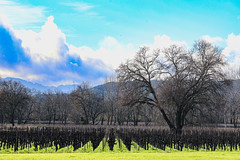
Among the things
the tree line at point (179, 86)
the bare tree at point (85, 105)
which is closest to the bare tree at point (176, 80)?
the tree line at point (179, 86)

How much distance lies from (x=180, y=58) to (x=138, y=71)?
565 centimetres

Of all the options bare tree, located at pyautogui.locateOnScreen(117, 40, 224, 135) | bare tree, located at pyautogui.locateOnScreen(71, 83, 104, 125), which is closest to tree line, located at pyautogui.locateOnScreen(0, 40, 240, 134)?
bare tree, located at pyautogui.locateOnScreen(117, 40, 224, 135)

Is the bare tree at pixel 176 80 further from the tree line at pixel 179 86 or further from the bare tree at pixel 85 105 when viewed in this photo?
the bare tree at pixel 85 105

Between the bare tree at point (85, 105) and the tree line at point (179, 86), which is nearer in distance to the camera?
the tree line at point (179, 86)

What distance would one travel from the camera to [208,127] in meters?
31.1

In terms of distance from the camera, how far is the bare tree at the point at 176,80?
2942 cm

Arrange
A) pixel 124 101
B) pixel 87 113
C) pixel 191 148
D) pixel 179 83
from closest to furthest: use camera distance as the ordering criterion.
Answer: pixel 191 148, pixel 179 83, pixel 124 101, pixel 87 113

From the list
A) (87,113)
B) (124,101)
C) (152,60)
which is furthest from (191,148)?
(87,113)

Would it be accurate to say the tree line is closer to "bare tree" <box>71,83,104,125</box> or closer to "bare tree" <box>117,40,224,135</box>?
"bare tree" <box>117,40,224,135</box>

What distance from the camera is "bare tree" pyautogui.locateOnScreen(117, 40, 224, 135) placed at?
29.4 m

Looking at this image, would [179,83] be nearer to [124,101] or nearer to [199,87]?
[199,87]

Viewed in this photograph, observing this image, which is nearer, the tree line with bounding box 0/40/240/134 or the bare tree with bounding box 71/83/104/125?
the tree line with bounding box 0/40/240/134

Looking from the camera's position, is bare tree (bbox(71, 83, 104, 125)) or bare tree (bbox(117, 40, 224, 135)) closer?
bare tree (bbox(117, 40, 224, 135))

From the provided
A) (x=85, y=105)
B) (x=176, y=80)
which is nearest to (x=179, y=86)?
(x=176, y=80)
